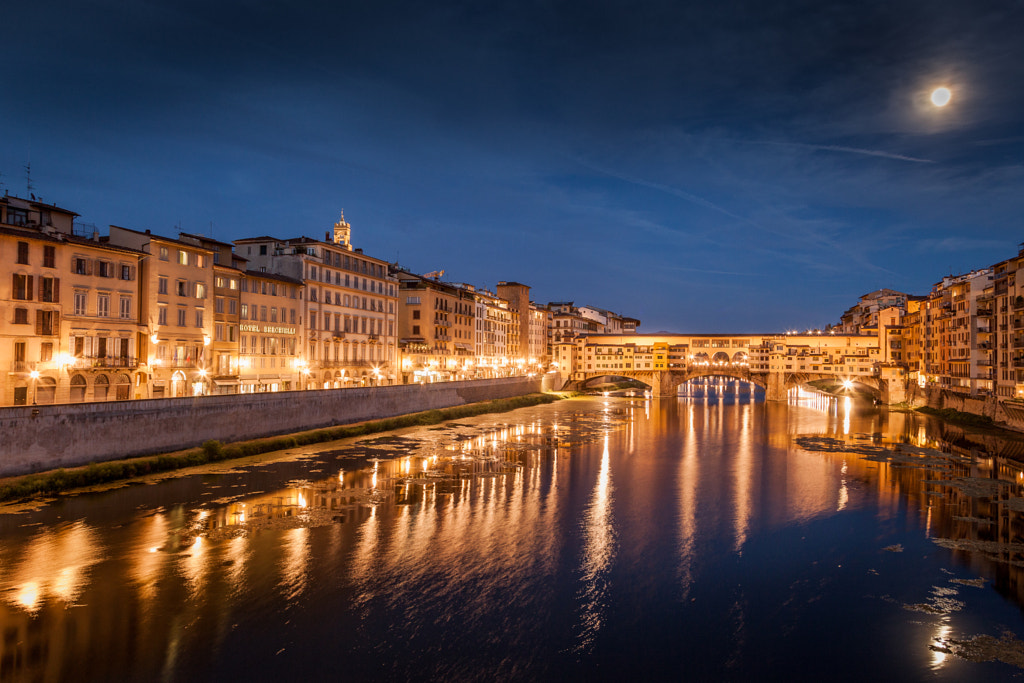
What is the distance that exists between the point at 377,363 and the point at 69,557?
44.3m

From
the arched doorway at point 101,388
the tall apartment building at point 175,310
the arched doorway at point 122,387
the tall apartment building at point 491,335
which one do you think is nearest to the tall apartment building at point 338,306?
the tall apartment building at point 175,310

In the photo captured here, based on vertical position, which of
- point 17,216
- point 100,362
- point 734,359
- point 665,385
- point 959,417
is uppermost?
point 17,216

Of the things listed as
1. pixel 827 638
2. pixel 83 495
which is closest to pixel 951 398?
pixel 827 638

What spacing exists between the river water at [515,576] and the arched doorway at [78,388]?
29.0 feet

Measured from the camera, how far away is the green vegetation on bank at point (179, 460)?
25.4 m

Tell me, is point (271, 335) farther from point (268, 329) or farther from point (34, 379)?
point (34, 379)

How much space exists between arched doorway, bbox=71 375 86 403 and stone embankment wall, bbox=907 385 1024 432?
59.6m

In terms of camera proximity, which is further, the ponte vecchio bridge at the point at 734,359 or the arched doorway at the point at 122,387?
the ponte vecchio bridge at the point at 734,359

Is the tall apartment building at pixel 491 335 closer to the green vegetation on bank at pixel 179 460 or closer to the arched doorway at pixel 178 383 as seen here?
the green vegetation on bank at pixel 179 460

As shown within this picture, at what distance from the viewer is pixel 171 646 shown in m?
14.7

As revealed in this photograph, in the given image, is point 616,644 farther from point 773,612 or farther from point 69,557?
point 69,557

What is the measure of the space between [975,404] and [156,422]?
61390 millimetres

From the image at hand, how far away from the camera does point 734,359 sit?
324ft

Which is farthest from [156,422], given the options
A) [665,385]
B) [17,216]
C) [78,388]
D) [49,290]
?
[665,385]
